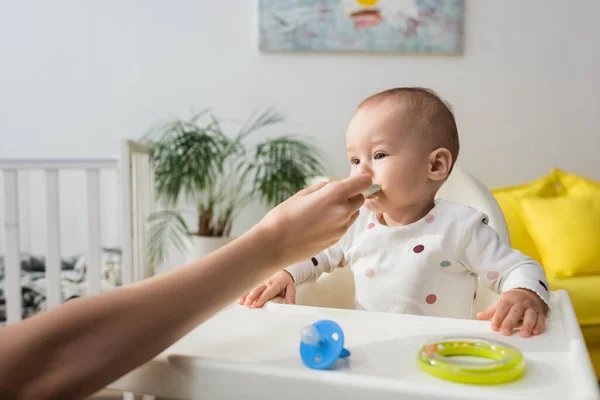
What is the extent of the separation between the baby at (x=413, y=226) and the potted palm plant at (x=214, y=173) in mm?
1529

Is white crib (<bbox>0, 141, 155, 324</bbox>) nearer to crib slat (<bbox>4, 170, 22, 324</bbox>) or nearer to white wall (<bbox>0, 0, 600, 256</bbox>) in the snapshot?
crib slat (<bbox>4, 170, 22, 324</bbox>)

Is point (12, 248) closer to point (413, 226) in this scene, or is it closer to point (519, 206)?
point (413, 226)

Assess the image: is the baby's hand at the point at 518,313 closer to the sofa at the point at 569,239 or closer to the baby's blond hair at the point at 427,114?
the baby's blond hair at the point at 427,114

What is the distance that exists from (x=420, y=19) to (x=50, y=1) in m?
1.85

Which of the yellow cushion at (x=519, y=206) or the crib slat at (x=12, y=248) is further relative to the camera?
the yellow cushion at (x=519, y=206)

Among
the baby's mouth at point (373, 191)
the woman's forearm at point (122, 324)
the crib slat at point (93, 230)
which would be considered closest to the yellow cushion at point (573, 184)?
the baby's mouth at point (373, 191)

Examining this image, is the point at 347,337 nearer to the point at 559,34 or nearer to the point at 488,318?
the point at 488,318

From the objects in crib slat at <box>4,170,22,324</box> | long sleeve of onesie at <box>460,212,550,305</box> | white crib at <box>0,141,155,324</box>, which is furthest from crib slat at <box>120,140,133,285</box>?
long sleeve of onesie at <box>460,212,550,305</box>

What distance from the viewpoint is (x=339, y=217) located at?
31.0 inches

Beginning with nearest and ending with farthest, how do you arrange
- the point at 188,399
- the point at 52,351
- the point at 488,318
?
1. the point at 52,351
2. the point at 188,399
3. the point at 488,318

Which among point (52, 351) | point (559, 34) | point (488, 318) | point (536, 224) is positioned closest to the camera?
point (52, 351)

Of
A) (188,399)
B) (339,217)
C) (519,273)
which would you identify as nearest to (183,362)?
(188,399)

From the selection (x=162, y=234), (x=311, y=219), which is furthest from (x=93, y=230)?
(x=311, y=219)

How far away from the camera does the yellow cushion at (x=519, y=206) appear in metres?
2.50
